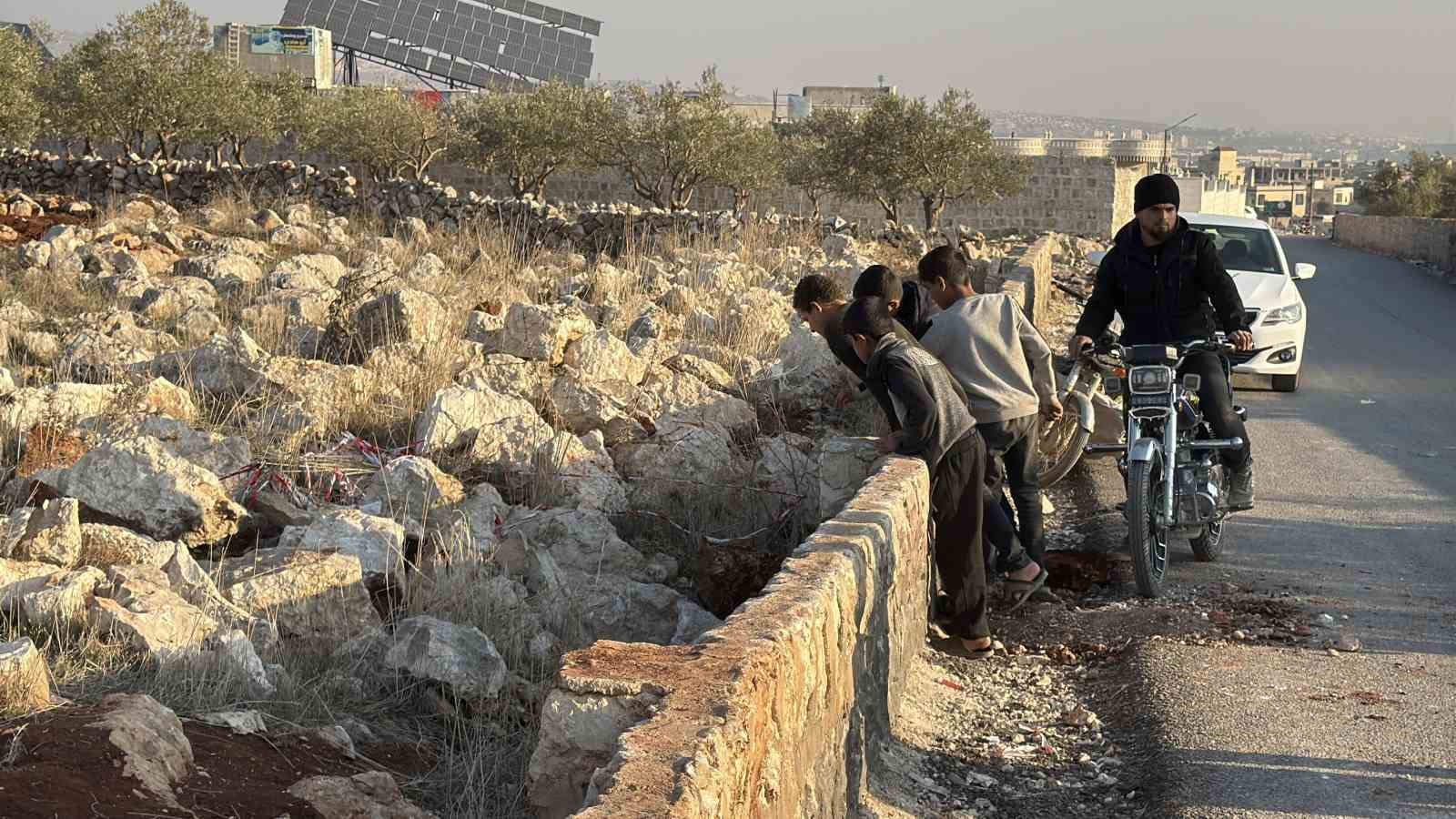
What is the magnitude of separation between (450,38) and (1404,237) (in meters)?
72.4

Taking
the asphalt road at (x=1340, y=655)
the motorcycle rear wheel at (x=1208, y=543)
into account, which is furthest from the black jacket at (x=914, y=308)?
the motorcycle rear wheel at (x=1208, y=543)

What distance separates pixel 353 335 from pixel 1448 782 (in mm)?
8327

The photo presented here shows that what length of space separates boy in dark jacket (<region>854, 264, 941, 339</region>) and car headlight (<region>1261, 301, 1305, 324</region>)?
716 centimetres

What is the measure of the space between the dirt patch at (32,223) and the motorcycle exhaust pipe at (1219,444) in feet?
51.1

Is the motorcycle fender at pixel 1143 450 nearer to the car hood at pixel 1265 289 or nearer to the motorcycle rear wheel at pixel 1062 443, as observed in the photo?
the motorcycle rear wheel at pixel 1062 443

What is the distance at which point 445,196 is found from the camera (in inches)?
981

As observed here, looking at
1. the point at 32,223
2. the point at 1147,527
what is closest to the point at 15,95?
the point at 32,223

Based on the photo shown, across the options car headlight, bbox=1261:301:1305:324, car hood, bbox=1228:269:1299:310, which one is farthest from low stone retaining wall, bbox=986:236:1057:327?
car headlight, bbox=1261:301:1305:324

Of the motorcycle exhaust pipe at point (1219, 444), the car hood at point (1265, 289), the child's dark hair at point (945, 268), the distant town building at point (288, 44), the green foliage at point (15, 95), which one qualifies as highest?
the distant town building at point (288, 44)

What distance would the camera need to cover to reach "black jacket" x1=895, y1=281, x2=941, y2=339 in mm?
6879

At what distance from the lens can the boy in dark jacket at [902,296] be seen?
626cm

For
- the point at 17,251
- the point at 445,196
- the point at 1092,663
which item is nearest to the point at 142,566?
→ the point at 1092,663

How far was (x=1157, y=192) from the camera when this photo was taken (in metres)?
7.09

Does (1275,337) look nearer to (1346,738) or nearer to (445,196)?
(1346,738)
